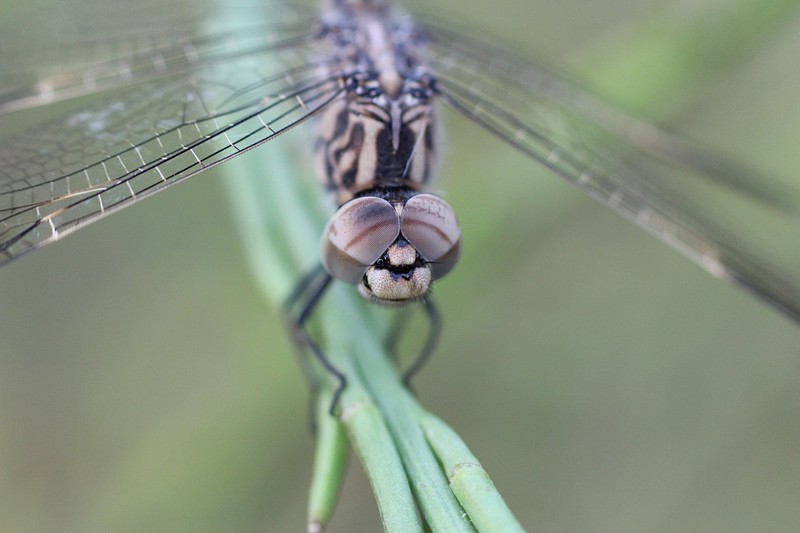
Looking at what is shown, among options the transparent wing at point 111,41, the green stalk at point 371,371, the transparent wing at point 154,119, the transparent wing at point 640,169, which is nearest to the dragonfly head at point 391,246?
the green stalk at point 371,371

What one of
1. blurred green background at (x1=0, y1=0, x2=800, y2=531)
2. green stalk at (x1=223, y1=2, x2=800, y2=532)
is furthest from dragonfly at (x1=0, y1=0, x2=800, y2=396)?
blurred green background at (x1=0, y1=0, x2=800, y2=531)

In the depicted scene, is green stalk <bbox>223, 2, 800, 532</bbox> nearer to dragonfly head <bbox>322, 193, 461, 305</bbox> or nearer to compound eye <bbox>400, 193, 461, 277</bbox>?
dragonfly head <bbox>322, 193, 461, 305</bbox>

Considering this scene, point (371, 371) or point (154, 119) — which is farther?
point (154, 119)

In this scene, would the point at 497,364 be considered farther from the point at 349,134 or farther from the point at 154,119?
the point at 154,119

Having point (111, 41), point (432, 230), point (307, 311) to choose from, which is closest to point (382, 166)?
point (432, 230)

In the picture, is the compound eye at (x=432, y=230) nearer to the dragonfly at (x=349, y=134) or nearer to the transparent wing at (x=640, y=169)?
the dragonfly at (x=349, y=134)
